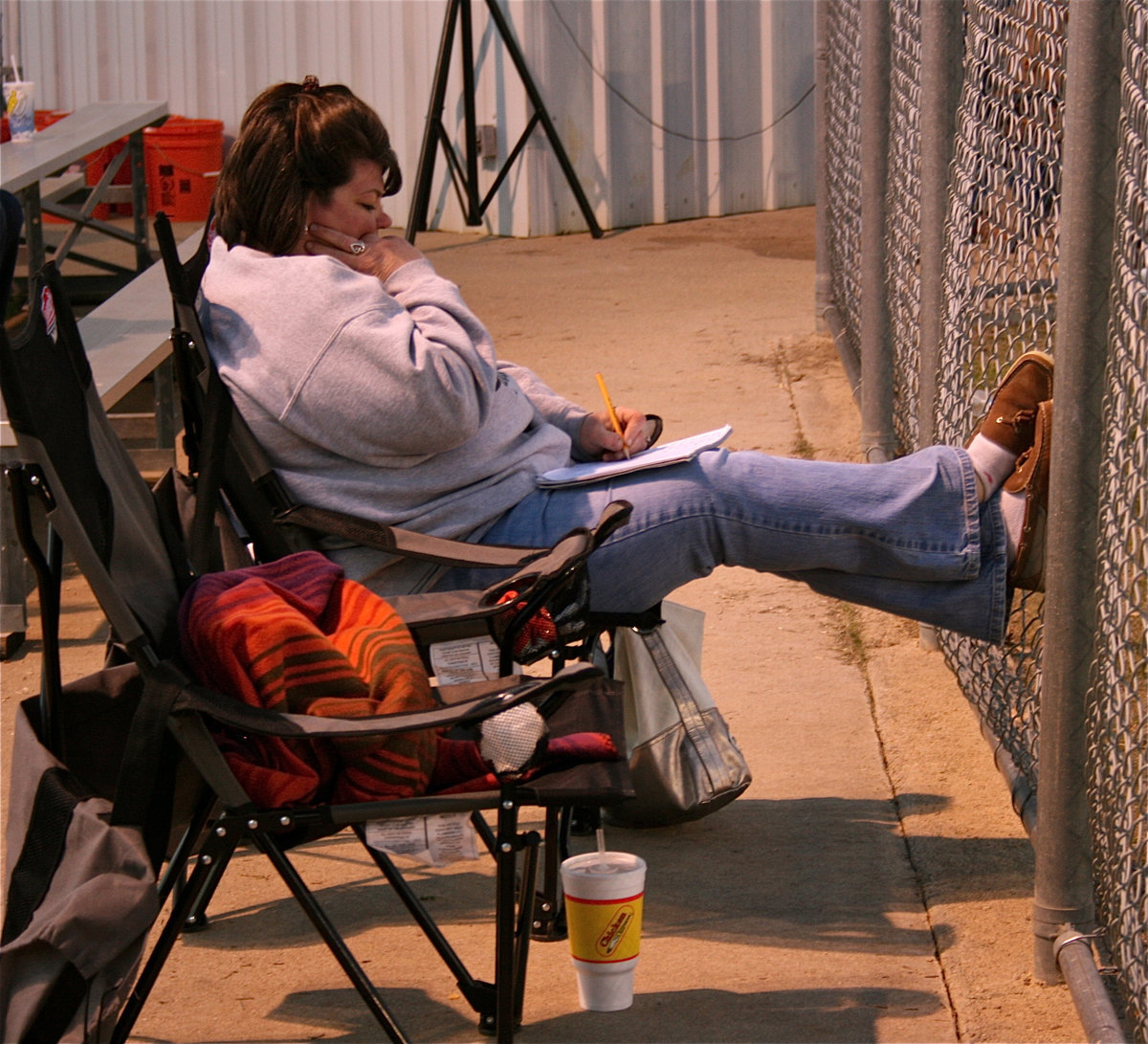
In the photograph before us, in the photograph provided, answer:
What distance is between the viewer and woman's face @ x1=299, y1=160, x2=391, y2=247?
293 cm

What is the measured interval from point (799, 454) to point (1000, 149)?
2.19 meters

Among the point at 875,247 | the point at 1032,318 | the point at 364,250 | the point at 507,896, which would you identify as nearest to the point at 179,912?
the point at 507,896

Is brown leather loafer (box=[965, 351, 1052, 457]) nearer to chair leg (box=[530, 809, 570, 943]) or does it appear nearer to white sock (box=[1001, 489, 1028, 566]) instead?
white sock (box=[1001, 489, 1028, 566])

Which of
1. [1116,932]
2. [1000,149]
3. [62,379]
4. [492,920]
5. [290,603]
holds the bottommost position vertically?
[492,920]

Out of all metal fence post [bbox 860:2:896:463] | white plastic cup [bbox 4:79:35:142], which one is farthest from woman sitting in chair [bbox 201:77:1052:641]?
white plastic cup [bbox 4:79:35:142]

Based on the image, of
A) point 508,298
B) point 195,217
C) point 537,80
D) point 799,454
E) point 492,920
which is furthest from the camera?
point 195,217

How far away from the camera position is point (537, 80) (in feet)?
33.4

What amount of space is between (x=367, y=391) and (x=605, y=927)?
982 mm

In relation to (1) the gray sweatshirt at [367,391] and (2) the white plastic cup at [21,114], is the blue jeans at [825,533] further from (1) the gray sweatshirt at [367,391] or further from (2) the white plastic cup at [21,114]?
(2) the white plastic cup at [21,114]

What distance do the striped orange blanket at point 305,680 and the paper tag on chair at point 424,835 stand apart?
56mm

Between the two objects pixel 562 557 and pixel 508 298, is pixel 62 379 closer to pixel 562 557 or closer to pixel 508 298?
pixel 562 557

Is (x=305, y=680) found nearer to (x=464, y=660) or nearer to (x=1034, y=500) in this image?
(x=464, y=660)

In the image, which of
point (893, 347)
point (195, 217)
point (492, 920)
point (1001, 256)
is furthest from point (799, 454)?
point (195, 217)

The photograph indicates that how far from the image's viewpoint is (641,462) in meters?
2.90
